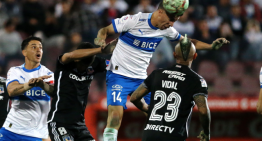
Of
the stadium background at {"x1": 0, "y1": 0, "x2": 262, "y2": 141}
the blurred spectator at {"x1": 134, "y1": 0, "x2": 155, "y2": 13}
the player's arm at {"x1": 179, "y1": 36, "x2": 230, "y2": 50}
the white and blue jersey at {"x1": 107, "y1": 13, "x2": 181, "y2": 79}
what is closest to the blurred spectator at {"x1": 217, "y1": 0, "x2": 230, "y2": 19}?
the stadium background at {"x1": 0, "y1": 0, "x2": 262, "y2": 141}

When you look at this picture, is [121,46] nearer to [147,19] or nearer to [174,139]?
[147,19]

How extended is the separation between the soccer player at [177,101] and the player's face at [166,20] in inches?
33.4

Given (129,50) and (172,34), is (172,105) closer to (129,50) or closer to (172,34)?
(129,50)

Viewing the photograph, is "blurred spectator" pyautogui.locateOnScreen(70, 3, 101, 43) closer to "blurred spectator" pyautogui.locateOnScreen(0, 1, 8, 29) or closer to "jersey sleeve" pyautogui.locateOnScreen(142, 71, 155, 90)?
"blurred spectator" pyautogui.locateOnScreen(0, 1, 8, 29)

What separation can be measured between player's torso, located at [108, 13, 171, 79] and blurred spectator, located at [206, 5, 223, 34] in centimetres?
797

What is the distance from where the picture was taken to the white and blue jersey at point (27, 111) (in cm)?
629

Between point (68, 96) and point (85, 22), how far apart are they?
691cm

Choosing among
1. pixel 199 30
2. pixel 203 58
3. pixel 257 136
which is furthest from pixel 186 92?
pixel 199 30

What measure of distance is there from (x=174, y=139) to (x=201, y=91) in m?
0.66

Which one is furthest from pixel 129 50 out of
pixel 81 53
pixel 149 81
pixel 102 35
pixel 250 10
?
pixel 250 10

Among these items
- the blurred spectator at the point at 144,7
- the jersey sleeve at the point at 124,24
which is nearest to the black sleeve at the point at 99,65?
the jersey sleeve at the point at 124,24

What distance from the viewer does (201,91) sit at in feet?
15.6

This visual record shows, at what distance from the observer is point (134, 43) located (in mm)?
5906

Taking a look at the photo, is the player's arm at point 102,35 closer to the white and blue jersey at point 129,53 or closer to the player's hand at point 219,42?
the white and blue jersey at point 129,53
